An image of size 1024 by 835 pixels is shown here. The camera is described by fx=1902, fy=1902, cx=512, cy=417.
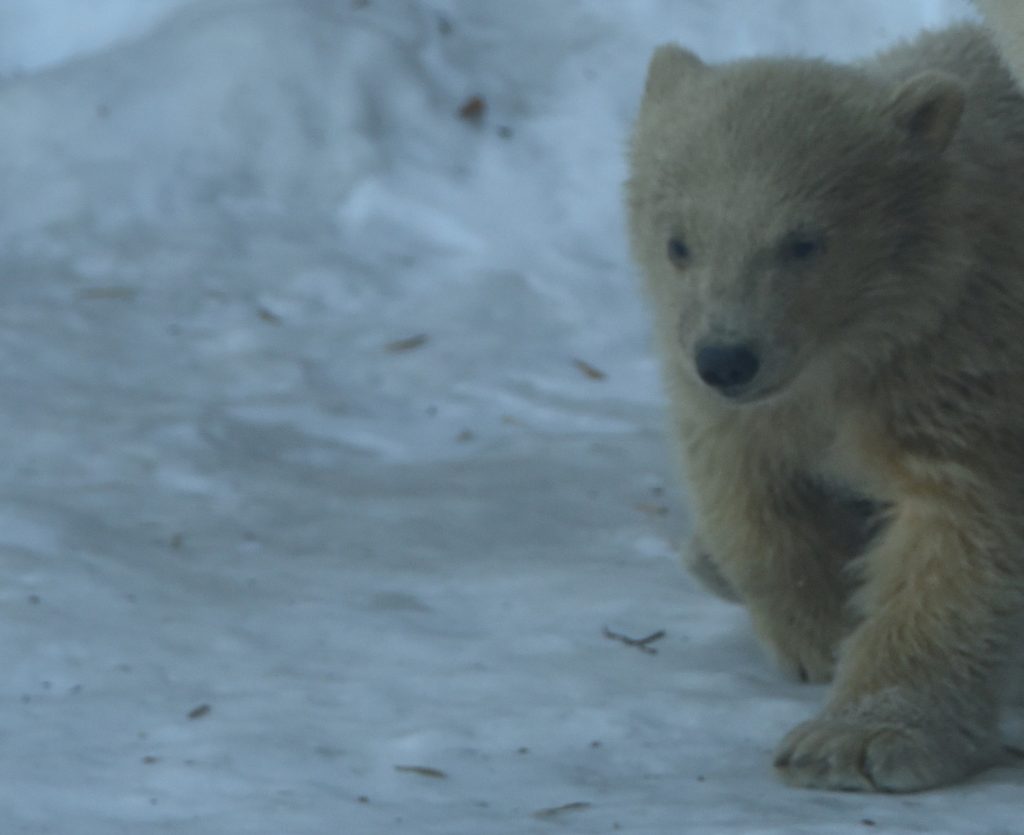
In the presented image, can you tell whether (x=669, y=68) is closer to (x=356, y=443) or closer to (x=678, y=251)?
(x=678, y=251)

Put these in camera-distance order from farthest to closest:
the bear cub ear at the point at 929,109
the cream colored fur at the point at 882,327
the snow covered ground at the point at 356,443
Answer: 1. the bear cub ear at the point at 929,109
2. the cream colored fur at the point at 882,327
3. the snow covered ground at the point at 356,443

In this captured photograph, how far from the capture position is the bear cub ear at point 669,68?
13.6ft

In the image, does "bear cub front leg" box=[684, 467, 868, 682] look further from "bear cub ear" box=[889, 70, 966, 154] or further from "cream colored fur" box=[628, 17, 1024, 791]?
"bear cub ear" box=[889, 70, 966, 154]

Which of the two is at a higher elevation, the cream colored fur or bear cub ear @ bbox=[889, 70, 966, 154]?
bear cub ear @ bbox=[889, 70, 966, 154]

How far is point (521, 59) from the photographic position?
815 centimetres

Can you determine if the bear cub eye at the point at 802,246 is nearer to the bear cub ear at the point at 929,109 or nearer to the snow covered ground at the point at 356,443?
the bear cub ear at the point at 929,109

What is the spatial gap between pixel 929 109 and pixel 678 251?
1.90 feet

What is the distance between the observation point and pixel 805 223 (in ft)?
12.3

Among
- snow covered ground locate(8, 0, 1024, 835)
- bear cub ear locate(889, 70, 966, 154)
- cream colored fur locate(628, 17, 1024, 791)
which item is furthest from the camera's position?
bear cub ear locate(889, 70, 966, 154)

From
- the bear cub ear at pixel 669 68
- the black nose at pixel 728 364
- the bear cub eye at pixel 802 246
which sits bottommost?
the black nose at pixel 728 364

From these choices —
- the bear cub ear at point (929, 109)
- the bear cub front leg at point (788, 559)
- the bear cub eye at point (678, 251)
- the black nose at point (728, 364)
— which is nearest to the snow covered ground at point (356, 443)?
the bear cub front leg at point (788, 559)

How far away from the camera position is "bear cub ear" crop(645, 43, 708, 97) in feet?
13.6

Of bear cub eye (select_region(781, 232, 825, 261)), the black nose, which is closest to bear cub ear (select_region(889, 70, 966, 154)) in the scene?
bear cub eye (select_region(781, 232, 825, 261))

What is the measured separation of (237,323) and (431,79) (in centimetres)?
174
